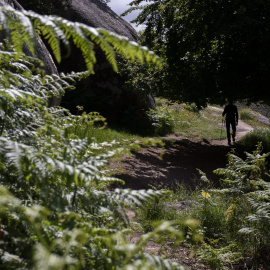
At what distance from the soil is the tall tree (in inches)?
72.6

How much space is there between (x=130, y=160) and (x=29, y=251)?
644cm

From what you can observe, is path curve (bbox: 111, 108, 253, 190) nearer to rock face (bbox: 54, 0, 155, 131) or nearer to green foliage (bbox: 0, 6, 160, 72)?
rock face (bbox: 54, 0, 155, 131)

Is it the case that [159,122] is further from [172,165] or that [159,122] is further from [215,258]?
[215,258]

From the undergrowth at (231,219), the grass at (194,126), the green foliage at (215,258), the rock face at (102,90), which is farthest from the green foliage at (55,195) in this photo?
the grass at (194,126)

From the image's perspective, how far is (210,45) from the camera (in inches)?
355

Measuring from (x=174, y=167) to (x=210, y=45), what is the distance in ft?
12.3

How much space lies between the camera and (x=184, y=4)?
30.8ft

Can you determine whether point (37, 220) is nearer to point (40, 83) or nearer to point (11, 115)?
point (11, 115)

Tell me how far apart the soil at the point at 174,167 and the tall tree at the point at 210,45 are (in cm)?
184

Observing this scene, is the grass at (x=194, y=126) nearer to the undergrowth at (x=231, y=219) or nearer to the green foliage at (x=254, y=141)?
the green foliage at (x=254, y=141)

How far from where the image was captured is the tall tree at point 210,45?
7.73 metres

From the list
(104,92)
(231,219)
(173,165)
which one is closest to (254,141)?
(173,165)

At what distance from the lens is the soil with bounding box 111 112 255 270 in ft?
16.5

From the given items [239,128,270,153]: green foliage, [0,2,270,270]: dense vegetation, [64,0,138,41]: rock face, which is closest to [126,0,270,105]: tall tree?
[239,128,270,153]: green foliage
